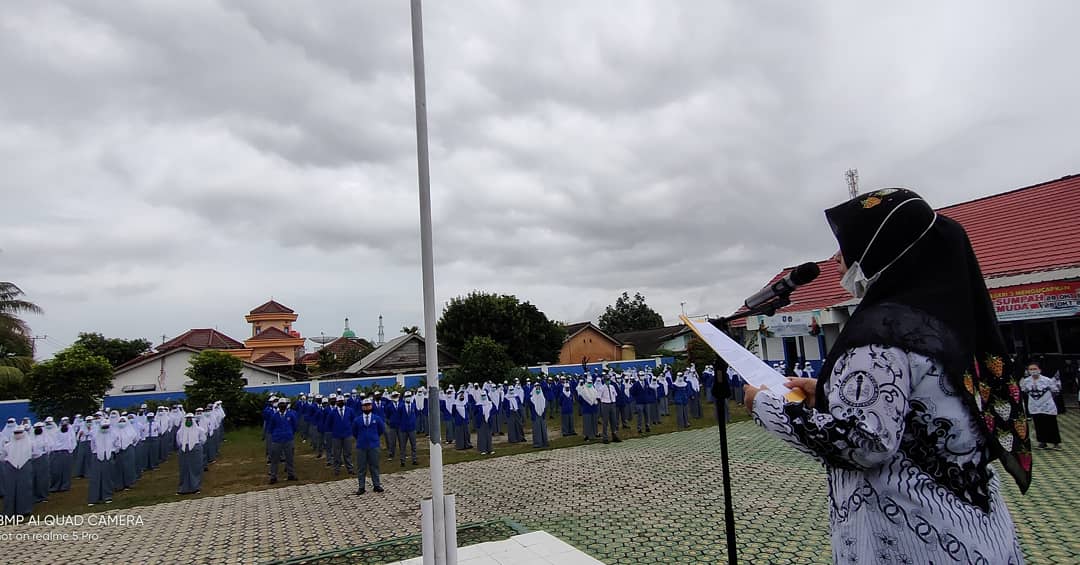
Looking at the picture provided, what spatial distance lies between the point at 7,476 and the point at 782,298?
11.7 meters

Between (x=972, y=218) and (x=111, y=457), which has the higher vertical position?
(x=972, y=218)

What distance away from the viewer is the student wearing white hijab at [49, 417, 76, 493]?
10.5 m

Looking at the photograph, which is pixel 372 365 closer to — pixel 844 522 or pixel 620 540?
pixel 620 540

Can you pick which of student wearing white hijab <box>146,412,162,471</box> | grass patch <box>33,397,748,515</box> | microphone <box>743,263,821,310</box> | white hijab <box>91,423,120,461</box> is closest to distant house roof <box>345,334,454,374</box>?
grass patch <box>33,397,748,515</box>

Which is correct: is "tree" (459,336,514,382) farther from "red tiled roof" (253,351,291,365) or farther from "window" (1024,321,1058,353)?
"red tiled roof" (253,351,291,365)

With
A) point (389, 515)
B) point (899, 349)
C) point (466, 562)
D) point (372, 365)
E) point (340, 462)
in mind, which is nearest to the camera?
point (899, 349)

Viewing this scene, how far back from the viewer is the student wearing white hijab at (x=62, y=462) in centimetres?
1051

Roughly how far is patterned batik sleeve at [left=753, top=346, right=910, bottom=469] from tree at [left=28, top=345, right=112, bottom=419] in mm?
21056

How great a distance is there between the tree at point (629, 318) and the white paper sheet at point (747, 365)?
196 ft

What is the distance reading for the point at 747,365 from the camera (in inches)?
78.6

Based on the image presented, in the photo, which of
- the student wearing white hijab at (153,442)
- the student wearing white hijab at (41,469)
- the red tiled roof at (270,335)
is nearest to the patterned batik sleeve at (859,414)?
the student wearing white hijab at (41,469)

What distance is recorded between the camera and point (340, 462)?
12.3 meters

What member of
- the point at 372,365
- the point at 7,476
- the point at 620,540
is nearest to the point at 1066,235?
the point at 620,540

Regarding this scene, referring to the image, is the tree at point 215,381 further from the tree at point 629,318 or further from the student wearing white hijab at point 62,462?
the tree at point 629,318
